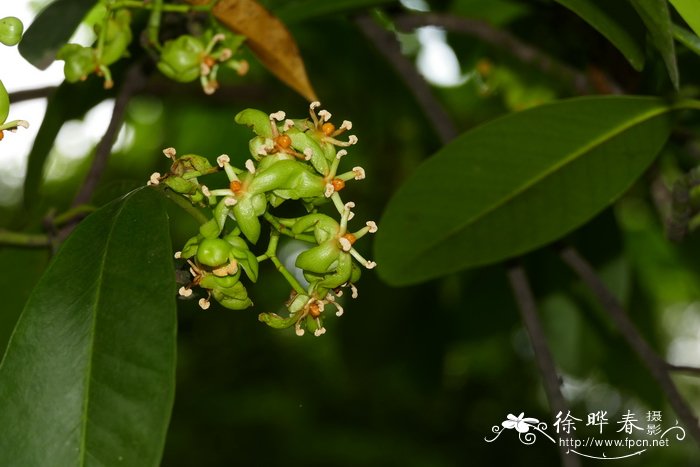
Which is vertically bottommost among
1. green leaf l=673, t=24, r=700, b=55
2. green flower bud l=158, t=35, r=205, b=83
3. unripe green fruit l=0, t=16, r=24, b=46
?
green leaf l=673, t=24, r=700, b=55

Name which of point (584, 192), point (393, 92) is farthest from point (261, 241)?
point (393, 92)

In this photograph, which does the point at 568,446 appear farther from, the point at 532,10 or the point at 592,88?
the point at 532,10

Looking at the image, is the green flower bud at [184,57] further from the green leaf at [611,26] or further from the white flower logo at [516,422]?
the white flower logo at [516,422]

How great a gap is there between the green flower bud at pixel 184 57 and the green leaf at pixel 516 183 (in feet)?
1.38

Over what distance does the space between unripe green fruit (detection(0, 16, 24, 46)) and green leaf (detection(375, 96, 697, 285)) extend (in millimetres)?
707

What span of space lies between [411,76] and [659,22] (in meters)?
0.94

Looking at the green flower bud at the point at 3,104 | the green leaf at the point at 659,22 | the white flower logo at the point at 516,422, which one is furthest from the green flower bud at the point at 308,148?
the white flower logo at the point at 516,422

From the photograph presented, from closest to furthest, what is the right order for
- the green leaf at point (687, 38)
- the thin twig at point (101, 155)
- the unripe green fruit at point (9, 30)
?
the unripe green fruit at point (9, 30) → the green leaf at point (687, 38) → the thin twig at point (101, 155)

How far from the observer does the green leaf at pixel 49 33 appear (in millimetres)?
1637

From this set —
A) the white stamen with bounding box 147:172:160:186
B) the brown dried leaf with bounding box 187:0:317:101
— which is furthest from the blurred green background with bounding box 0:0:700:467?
the white stamen with bounding box 147:172:160:186

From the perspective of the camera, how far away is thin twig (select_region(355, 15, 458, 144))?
6.78 feet

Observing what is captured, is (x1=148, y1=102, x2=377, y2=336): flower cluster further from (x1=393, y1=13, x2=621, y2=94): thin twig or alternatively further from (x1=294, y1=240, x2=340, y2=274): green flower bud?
(x1=393, y1=13, x2=621, y2=94): thin twig

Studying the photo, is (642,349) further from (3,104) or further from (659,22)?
(3,104)

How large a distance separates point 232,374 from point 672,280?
6.15 feet
